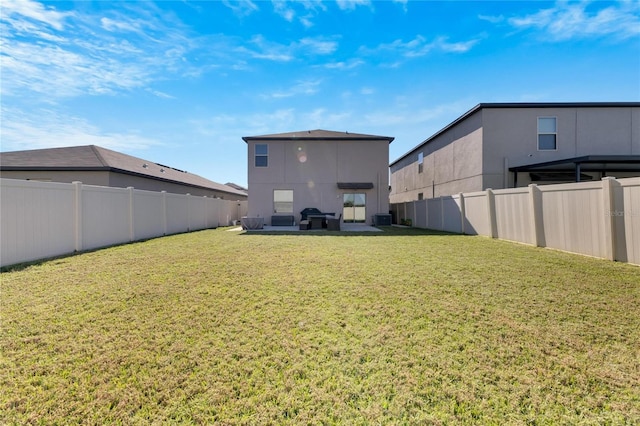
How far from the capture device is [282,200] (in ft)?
57.1

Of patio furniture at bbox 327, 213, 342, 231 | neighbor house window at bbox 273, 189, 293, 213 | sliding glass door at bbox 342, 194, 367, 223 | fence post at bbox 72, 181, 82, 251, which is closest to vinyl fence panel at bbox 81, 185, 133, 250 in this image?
fence post at bbox 72, 181, 82, 251

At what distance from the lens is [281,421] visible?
1.73 metres

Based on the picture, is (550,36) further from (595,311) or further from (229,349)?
(229,349)

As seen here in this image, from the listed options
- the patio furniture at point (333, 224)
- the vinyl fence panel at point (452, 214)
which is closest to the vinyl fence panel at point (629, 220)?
the vinyl fence panel at point (452, 214)

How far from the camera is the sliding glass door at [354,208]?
17.5m

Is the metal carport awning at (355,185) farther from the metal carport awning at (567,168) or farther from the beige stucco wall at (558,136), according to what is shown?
the metal carport awning at (567,168)

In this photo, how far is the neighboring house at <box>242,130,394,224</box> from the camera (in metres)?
17.3

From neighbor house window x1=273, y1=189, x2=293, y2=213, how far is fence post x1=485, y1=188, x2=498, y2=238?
11.1 metres

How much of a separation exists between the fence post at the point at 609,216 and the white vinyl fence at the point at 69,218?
13.0 m

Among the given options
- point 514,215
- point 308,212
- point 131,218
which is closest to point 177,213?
point 131,218

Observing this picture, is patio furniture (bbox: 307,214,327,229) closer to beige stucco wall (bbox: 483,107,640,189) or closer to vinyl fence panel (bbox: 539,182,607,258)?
beige stucco wall (bbox: 483,107,640,189)

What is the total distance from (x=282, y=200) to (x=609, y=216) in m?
14.7

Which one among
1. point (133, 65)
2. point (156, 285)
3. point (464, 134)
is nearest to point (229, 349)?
point (156, 285)

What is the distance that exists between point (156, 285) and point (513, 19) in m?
12.7
